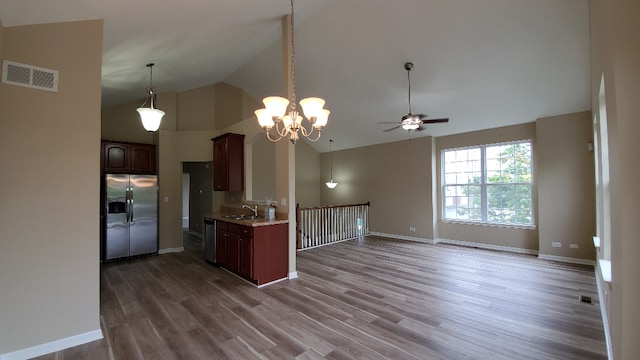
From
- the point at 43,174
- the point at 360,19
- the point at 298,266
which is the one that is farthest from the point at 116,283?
the point at 360,19

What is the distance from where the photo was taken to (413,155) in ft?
23.4

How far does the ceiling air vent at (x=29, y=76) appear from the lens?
2214 millimetres

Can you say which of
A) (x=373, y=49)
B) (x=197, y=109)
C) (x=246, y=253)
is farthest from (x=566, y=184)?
(x=197, y=109)

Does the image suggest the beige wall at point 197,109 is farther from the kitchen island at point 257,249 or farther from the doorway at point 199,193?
the kitchen island at point 257,249

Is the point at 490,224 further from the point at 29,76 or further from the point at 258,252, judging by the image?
the point at 29,76

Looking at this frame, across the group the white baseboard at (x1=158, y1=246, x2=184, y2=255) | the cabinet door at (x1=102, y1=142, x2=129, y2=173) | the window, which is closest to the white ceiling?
the window

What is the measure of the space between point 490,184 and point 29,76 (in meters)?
7.51

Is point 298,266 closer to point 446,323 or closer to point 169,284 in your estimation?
point 169,284

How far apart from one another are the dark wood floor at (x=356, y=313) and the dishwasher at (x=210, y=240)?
0.66ft

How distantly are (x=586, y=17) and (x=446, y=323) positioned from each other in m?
4.00

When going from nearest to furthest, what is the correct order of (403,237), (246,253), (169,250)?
(246,253)
(169,250)
(403,237)

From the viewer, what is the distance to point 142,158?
555cm

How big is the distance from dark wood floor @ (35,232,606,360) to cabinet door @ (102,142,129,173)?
1865 mm

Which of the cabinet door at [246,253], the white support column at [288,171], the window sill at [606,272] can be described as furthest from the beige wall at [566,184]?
the cabinet door at [246,253]
